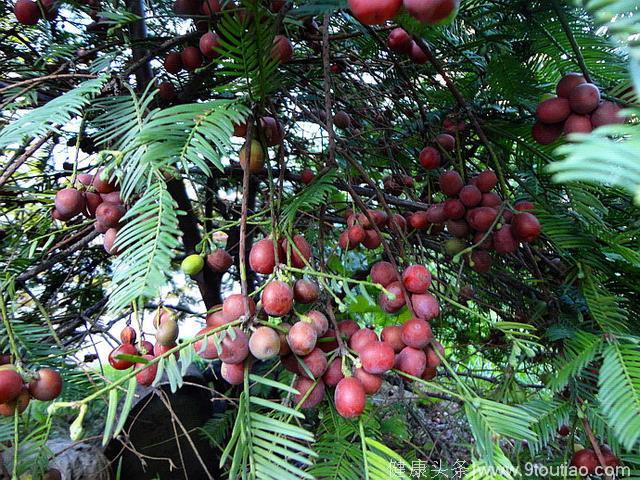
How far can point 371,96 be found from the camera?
1.04 m

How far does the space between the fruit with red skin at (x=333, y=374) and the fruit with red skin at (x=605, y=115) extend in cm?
41

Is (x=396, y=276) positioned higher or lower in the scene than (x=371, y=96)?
lower

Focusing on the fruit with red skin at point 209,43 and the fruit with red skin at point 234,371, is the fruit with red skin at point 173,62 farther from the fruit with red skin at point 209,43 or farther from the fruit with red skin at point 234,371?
the fruit with red skin at point 234,371

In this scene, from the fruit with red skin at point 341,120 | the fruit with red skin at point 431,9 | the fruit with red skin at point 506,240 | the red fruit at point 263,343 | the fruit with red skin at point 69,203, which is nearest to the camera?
the fruit with red skin at point 431,9

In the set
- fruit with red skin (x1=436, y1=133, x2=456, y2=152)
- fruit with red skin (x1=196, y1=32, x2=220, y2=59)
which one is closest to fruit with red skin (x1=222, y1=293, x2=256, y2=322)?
fruit with red skin (x1=196, y1=32, x2=220, y2=59)

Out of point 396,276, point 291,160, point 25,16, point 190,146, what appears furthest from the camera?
point 291,160

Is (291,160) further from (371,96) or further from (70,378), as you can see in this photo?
(70,378)

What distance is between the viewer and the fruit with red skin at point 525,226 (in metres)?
0.57

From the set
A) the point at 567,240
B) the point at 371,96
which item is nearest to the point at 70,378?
the point at 567,240

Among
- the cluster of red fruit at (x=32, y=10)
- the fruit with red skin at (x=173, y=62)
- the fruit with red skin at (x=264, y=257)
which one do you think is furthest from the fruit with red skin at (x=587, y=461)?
the cluster of red fruit at (x=32, y=10)

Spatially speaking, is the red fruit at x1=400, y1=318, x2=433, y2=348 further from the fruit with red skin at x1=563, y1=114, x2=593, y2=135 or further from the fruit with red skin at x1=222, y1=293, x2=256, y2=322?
the fruit with red skin at x1=563, y1=114, x2=593, y2=135

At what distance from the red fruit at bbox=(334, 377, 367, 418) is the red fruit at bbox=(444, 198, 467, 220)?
357mm

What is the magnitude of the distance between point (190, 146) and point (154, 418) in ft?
2.91

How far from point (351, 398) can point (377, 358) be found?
0.15 ft
